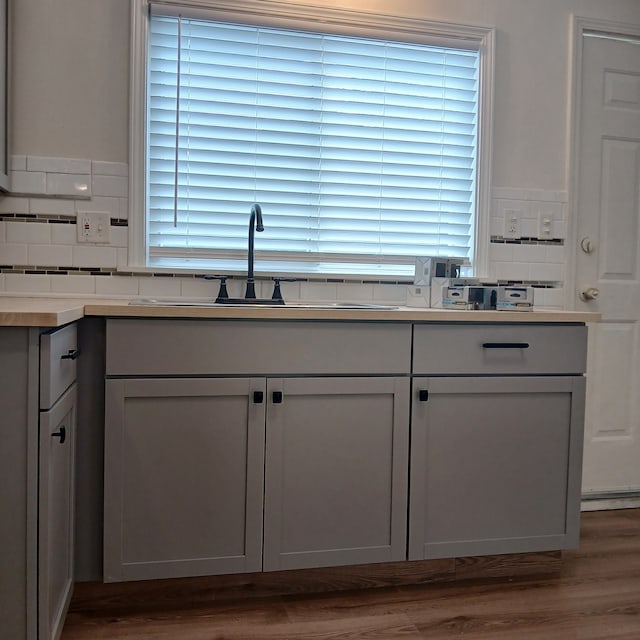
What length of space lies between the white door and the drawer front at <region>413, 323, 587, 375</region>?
32.2 inches

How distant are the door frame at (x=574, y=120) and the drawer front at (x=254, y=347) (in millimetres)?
1214

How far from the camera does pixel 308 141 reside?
2.61 meters

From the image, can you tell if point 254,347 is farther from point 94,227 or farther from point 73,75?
point 73,75

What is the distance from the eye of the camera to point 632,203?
117 inches

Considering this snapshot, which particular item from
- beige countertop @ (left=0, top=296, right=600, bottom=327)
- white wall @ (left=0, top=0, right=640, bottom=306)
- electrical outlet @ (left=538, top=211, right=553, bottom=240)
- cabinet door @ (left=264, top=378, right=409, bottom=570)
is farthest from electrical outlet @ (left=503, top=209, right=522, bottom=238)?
cabinet door @ (left=264, top=378, right=409, bottom=570)

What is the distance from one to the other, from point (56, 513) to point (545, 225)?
89.4 inches

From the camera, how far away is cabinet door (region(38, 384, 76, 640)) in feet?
4.91

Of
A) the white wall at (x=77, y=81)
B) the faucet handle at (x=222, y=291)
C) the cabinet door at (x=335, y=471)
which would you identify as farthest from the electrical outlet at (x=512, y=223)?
the faucet handle at (x=222, y=291)

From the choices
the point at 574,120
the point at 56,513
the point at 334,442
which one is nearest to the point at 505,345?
the point at 334,442

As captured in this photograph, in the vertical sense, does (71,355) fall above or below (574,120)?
below

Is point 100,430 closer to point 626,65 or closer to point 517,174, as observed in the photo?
point 517,174

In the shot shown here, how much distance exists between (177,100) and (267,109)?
357 mm

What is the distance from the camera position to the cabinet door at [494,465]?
6.81 feet

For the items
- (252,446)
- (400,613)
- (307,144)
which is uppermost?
(307,144)
